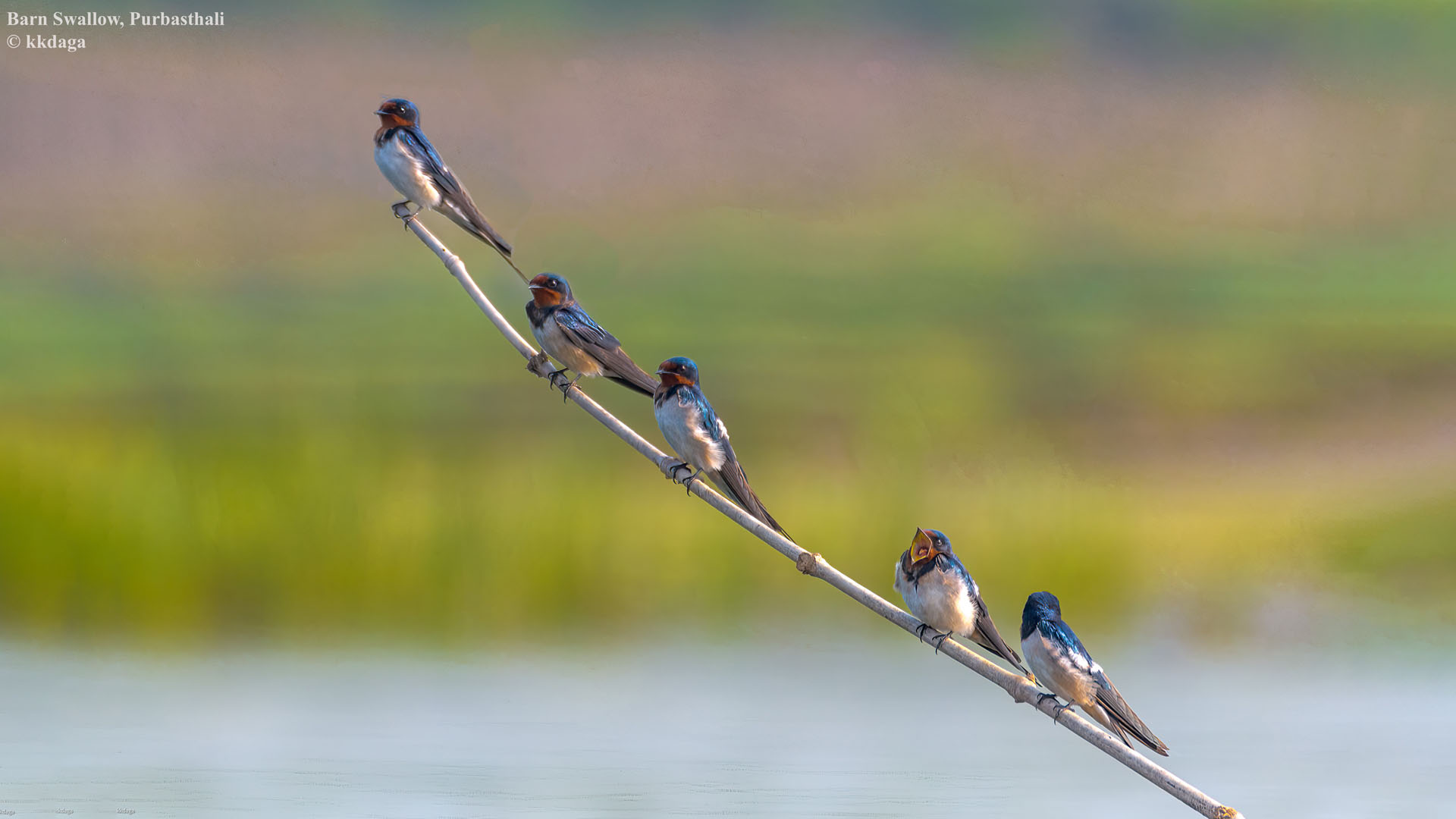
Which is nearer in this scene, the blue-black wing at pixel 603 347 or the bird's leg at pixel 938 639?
the bird's leg at pixel 938 639

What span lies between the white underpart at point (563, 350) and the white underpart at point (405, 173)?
1.45 feet

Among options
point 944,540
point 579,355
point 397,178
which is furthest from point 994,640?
point 397,178

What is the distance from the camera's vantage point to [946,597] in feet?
11.6

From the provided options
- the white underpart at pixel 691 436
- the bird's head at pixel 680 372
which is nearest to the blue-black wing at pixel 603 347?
the bird's head at pixel 680 372

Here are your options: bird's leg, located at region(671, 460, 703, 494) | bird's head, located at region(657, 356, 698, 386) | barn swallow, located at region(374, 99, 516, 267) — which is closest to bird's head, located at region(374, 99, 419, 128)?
barn swallow, located at region(374, 99, 516, 267)

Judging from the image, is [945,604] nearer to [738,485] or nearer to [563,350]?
[738,485]

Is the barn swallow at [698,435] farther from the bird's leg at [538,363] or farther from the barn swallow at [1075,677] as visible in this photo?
the barn swallow at [1075,677]

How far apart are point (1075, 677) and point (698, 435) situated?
1076 mm

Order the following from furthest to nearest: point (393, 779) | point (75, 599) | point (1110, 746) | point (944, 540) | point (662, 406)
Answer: point (75, 599) → point (393, 779) → point (662, 406) → point (944, 540) → point (1110, 746)

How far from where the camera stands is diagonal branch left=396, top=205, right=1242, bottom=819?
2885 millimetres

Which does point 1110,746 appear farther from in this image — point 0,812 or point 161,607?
point 161,607

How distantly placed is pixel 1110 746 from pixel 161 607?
217 inches

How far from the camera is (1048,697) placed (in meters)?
3.30

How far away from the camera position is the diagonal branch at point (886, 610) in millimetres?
2885
